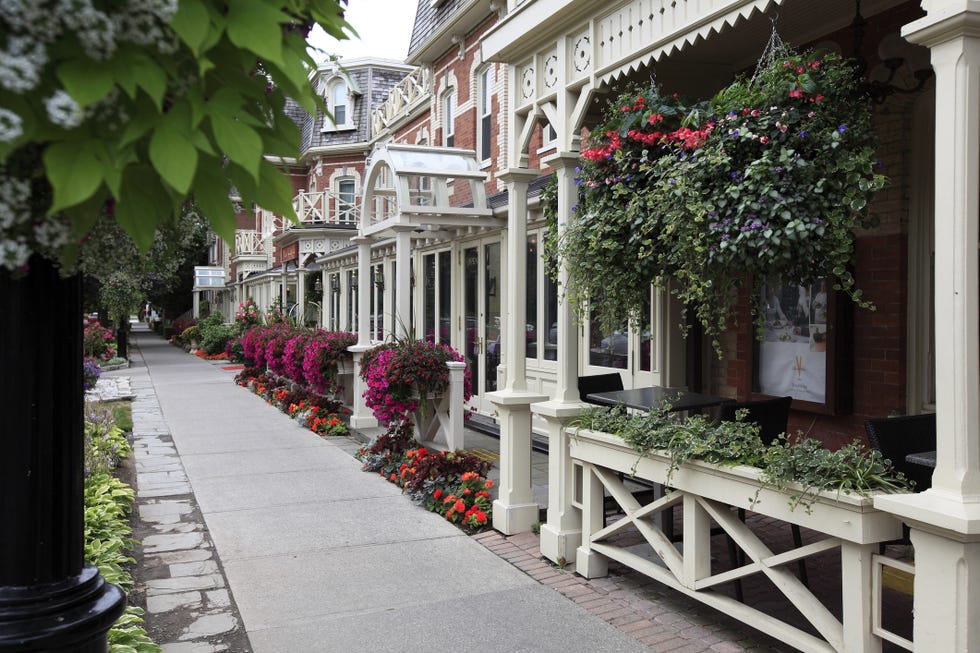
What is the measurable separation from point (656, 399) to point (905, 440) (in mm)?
1376

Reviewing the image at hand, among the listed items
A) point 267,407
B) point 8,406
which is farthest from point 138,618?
point 267,407

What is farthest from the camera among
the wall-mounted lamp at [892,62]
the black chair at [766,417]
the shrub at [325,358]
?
the shrub at [325,358]

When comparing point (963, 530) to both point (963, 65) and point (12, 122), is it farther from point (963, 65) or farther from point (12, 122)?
point (12, 122)

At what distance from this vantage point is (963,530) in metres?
2.69

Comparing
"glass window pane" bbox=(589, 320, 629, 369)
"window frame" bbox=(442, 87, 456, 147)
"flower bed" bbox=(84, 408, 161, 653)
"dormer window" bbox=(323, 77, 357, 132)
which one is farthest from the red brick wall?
"dormer window" bbox=(323, 77, 357, 132)

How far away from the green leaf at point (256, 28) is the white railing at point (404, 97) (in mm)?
14410

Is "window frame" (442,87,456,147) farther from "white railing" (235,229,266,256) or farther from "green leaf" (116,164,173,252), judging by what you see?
"white railing" (235,229,266,256)

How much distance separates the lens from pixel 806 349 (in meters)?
5.81

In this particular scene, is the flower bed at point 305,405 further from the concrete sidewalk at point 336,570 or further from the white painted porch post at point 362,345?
the concrete sidewalk at point 336,570

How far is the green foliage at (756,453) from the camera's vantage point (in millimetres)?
3236

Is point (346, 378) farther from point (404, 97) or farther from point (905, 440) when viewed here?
point (905, 440)

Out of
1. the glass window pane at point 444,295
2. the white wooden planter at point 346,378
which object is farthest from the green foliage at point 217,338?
the glass window pane at point 444,295

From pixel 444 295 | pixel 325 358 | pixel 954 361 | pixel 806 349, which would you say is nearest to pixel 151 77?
pixel 954 361

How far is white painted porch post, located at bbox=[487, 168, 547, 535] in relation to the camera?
5.83m
